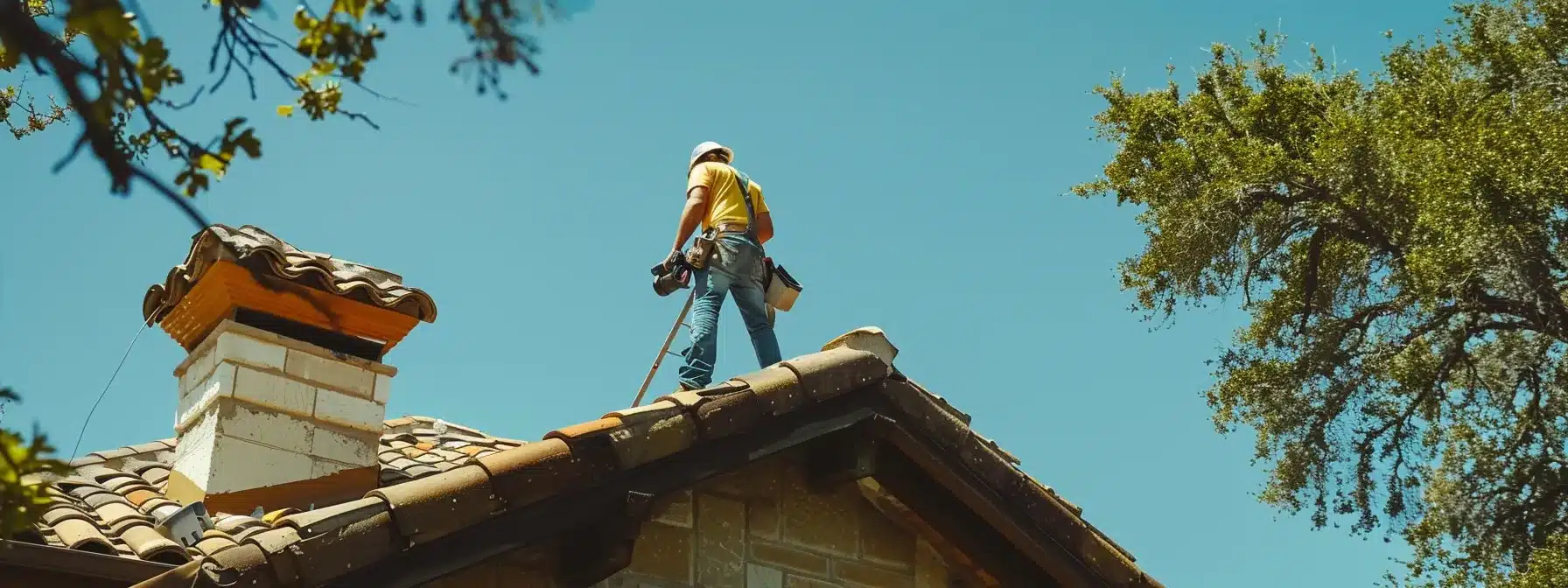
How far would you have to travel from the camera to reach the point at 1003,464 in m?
6.42

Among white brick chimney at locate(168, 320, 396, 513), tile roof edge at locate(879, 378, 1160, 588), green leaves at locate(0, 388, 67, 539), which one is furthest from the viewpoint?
white brick chimney at locate(168, 320, 396, 513)

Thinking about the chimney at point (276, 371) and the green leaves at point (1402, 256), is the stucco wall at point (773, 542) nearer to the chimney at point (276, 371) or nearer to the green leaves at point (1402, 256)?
the chimney at point (276, 371)

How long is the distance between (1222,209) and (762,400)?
633 inches

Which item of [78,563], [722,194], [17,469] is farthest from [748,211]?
[17,469]

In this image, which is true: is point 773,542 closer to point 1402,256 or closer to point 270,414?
point 270,414

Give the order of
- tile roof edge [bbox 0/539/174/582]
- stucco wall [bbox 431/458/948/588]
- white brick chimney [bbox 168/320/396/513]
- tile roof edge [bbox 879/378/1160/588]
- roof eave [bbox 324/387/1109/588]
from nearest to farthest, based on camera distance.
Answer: tile roof edge [bbox 0/539/174/582], roof eave [bbox 324/387/1109/588], stucco wall [bbox 431/458/948/588], tile roof edge [bbox 879/378/1160/588], white brick chimney [bbox 168/320/396/513]

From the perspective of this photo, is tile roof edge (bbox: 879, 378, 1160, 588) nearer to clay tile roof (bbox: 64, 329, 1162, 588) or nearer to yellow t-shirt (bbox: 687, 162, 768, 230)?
clay tile roof (bbox: 64, 329, 1162, 588)

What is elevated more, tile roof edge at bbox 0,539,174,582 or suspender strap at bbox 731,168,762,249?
suspender strap at bbox 731,168,762,249

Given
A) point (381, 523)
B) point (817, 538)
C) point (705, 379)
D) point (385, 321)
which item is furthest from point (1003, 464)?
point (385, 321)

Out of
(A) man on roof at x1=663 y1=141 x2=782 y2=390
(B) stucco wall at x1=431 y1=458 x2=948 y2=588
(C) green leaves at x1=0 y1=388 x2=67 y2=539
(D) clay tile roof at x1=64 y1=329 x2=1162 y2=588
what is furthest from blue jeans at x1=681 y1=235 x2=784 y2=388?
(C) green leaves at x1=0 y1=388 x2=67 y2=539

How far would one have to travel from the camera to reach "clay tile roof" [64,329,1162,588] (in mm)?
4582

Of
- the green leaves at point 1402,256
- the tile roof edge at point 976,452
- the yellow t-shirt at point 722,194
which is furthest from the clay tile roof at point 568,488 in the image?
the green leaves at point 1402,256

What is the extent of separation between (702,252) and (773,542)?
99.0 inches

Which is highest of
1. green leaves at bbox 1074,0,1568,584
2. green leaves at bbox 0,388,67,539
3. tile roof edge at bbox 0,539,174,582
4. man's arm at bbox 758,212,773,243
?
green leaves at bbox 1074,0,1568,584
